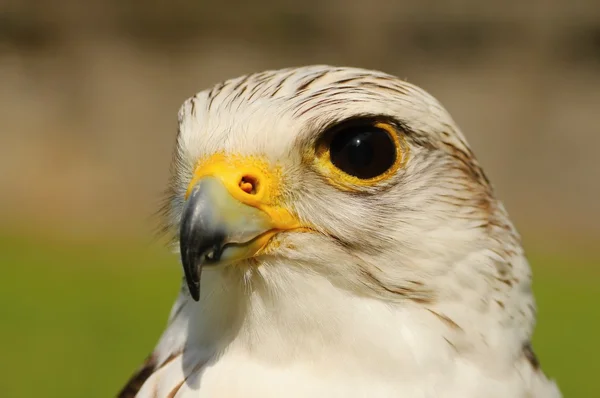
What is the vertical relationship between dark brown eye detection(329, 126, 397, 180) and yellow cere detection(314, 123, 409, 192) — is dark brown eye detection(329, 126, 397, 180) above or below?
above

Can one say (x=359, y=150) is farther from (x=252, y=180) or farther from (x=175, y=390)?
(x=175, y=390)

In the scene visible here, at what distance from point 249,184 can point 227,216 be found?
0.34ft

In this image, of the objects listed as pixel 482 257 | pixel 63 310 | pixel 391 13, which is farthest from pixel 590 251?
pixel 482 257

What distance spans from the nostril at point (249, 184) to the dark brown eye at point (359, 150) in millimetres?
202

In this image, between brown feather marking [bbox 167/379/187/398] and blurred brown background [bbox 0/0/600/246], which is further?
blurred brown background [bbox 0/0/600/246]

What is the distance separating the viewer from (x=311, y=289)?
1.91m

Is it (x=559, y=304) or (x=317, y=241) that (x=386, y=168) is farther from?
(x=559, y=304)

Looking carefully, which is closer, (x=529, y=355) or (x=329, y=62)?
(x=529, y=355)

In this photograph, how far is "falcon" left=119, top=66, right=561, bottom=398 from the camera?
6.23 feet

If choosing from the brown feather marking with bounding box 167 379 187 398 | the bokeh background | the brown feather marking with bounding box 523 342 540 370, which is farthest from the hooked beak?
the bokeh background

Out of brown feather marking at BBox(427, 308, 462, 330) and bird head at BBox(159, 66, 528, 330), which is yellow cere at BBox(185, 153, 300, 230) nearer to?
bird head at BBox(159, 66, 528, 330)

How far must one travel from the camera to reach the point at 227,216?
70.6 inches

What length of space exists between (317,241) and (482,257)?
0.41 m

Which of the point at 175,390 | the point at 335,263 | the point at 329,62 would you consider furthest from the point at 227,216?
the point at 329,62
